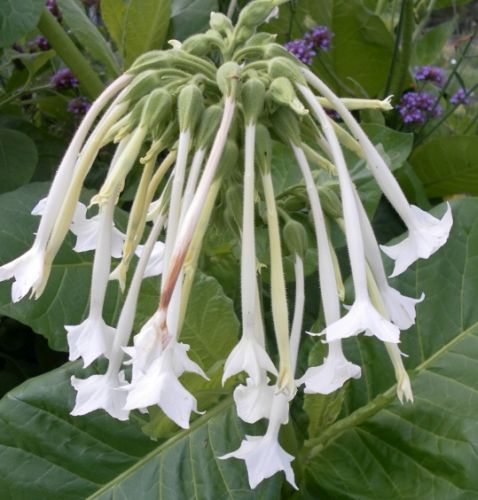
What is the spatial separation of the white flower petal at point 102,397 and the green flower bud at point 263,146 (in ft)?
0.78

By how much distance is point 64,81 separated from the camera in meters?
1.48

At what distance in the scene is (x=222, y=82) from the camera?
692 mm

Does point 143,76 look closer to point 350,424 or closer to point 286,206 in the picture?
point 286,206

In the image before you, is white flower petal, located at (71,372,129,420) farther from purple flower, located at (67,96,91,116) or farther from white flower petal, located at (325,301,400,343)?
purple flower, located at (67,96,91,116)

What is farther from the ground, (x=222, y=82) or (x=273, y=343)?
(x=222, y=82)

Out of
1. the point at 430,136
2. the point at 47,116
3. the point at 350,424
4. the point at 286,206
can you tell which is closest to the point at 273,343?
the point at 350,424

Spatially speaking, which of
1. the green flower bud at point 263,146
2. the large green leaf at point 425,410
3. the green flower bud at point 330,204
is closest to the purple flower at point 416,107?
the large green leaf at point 425,410

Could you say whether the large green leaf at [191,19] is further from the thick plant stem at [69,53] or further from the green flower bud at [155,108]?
the green flower bud at [155,108]

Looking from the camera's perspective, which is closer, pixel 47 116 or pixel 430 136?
pixel 430 136

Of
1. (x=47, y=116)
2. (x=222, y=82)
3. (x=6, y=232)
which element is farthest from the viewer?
(x=47, y=116)

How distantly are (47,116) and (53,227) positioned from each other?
1106mm

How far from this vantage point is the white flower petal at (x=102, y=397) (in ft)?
2.34

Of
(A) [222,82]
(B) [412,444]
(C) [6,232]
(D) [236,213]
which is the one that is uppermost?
(A) [222,82]

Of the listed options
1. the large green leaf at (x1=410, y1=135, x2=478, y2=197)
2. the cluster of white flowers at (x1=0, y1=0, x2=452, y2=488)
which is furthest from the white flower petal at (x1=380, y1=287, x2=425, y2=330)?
the large green leaf at (x1=410, y1=135, x2=478, y2=197)
